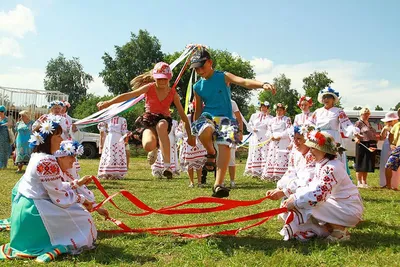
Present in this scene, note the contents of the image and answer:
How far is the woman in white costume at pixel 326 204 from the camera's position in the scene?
177 inches

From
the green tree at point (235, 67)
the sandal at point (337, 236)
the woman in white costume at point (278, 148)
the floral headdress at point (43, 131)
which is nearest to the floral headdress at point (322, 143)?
the sandal at point (337, 236)

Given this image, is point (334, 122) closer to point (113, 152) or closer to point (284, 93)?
point (113, 152)

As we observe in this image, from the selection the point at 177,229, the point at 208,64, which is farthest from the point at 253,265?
the point at 208,64

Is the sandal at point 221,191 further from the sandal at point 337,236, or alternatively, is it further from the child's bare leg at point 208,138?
the sandal at point 337,236

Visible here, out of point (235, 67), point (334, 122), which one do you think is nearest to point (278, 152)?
point (334, 122)

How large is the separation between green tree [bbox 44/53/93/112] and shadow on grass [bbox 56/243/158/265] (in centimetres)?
5500

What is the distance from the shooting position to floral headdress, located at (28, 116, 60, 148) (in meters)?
4.32

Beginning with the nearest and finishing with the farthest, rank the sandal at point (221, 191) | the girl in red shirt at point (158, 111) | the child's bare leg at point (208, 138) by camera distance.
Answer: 1. the sandal at point (221, 191)
2. the child's bare leg at point (208, 138)
3. the girl in red shirt at point (158, 111)

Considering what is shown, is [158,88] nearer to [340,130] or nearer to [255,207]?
[255,207]

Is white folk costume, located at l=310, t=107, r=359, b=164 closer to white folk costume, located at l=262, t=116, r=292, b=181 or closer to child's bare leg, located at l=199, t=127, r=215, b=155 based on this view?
child's bare leg, located at l=199, t=127, r=215, b=155

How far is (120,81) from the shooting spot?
47.3 m

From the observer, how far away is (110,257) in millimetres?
4129

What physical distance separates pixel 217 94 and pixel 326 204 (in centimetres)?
190

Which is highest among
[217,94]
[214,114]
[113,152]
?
[217,94]
